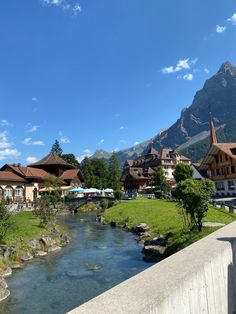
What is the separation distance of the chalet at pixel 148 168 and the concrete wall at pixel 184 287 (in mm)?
85340

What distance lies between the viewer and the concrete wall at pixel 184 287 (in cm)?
523

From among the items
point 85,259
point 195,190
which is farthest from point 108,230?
point 195,190

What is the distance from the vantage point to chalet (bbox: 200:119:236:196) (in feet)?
200

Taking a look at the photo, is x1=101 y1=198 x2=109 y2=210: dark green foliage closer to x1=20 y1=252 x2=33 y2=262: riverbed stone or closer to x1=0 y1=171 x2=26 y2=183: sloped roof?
x1=0 y1=171 x2=26 y2=183: sloped roof

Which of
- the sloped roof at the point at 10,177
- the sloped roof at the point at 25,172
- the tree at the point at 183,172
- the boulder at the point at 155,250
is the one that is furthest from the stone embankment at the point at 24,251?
the sloped roof at the point at 25,172

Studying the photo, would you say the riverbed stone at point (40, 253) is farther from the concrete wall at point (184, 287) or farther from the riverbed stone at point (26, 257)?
the concrete wall at point (184, 287)

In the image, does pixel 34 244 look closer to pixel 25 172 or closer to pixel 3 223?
pixel 3 223

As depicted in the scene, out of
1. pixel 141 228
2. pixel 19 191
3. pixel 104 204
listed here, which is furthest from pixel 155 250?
pixel 19 191

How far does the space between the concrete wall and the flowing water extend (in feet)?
27.7

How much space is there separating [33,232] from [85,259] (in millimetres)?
6711

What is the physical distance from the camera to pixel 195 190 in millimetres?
23719

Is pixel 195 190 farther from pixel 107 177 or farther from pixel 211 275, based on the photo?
pixel 107 177

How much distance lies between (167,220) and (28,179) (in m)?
45.6

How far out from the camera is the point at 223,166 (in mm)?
63250
